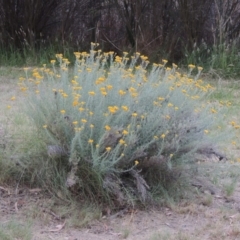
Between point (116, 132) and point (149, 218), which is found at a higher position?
point (116, 132)

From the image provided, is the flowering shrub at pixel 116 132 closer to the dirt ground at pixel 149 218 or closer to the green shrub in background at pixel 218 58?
the dirt ground at pixel 149 218

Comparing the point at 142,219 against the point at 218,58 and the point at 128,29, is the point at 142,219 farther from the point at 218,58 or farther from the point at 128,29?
the point at 128,29

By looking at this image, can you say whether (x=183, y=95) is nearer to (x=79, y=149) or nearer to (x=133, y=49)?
(x=79, y=149)

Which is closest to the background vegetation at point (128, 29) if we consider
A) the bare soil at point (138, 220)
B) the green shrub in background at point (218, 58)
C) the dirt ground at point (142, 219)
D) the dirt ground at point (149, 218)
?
the green shrub in background at point (218, 58)

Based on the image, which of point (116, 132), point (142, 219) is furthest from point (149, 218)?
point (116, 132)

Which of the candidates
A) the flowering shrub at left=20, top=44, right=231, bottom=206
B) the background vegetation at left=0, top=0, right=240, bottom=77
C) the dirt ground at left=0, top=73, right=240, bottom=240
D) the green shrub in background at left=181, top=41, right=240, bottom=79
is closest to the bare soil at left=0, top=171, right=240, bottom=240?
the dirt ground at left=0, top=73, right=240, bottom=240

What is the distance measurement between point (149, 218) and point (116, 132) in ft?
2.26

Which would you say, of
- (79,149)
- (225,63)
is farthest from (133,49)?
(79,149)

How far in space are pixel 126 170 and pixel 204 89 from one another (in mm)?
1096

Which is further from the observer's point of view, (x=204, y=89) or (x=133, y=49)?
(x=133, y=49)

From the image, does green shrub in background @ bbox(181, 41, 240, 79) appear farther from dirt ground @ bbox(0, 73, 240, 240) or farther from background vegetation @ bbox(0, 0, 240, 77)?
dirt ground @ bbox(0, 73, 240, 240)

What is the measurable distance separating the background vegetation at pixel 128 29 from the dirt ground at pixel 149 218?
5334mm

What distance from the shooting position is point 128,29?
10.9 meters

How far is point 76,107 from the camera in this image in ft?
14.8
